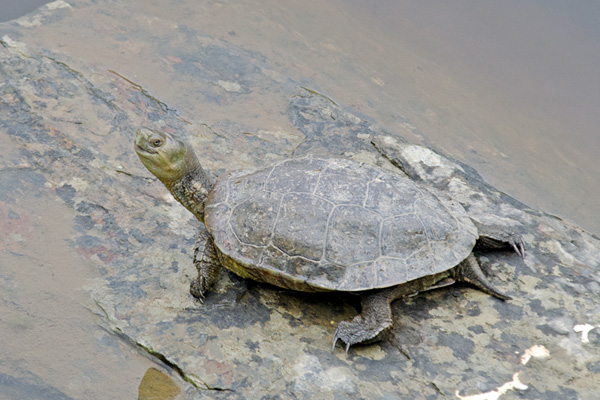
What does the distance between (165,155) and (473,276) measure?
228 centimetres

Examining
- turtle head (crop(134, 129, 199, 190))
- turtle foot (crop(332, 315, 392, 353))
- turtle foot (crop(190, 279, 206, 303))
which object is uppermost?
turtle head (crop(134, 129, 199, 190))

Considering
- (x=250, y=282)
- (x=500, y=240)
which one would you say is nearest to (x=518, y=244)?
(x=500, y=240)

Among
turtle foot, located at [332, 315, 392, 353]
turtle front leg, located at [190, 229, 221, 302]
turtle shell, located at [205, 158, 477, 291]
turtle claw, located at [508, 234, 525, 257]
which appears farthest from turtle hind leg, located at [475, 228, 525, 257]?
turtle front leg, located at [190, 229, 221, 302]

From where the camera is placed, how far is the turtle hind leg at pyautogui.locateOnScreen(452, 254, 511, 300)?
364 centimetres

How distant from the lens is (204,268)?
3.61m

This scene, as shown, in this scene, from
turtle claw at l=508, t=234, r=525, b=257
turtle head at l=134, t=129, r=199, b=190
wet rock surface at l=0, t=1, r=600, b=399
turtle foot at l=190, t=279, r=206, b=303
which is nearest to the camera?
wet rock surface at l=0, t=1, r=600, b=399

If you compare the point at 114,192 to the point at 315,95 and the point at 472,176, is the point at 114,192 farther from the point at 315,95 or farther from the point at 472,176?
the point at 472,176

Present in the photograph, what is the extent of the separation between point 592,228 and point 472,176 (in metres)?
2.02

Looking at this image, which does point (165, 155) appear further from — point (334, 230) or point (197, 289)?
point (334, 230)

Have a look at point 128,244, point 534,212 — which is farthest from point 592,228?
point 128,244

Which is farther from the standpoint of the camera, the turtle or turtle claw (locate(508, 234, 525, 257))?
turtle claw (locate(508, 234, 525, 257))

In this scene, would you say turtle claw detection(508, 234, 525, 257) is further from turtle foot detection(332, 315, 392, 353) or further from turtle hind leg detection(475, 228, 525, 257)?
turtle foot detection(332, 315, 392, 353)

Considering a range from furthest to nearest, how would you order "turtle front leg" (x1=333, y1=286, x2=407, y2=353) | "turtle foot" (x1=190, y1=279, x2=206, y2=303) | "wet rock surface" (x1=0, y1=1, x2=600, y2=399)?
1. "turtle foot" (x1=190, y1=279, x2=206, y2=303)
2. "turtle front leg" (x1=333, y1=286, x2=407, y2=353)
3. "wet rock surface" (x1=0, y1=1, x2=600, y2=399)

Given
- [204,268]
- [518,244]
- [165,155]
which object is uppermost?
[518,244]
